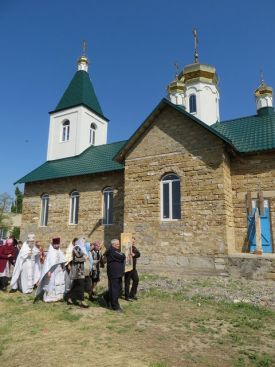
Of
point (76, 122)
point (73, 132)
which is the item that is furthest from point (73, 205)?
point (76, 122)

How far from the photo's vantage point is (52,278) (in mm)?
8320

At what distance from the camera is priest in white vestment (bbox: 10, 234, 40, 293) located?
9375 millimetres

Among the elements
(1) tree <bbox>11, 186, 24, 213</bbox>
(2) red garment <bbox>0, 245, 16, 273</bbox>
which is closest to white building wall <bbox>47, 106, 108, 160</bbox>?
(2) red garment <bbox>0, 245, 16, 273</bbox>

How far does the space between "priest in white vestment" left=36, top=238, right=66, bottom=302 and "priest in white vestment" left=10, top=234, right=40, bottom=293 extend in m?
1.34

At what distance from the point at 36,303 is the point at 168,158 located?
780 centimetres

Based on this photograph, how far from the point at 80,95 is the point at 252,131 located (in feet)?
44.7

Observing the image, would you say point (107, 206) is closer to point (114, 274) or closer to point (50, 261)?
point (50, 261)

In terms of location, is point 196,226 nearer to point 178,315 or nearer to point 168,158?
point 168,158

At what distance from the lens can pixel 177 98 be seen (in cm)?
1834

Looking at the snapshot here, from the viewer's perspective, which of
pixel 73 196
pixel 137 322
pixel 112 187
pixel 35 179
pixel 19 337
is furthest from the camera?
pixel 35 179

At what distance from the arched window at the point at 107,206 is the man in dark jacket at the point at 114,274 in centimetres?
873

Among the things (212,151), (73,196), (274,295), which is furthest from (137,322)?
(73,196)

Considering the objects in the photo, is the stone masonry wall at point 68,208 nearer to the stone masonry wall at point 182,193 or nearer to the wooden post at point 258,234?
the stone masonry wall at point 182,193

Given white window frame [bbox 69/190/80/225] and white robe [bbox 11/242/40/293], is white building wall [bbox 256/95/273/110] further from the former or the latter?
white robe [bbox 11/242/40/293]
